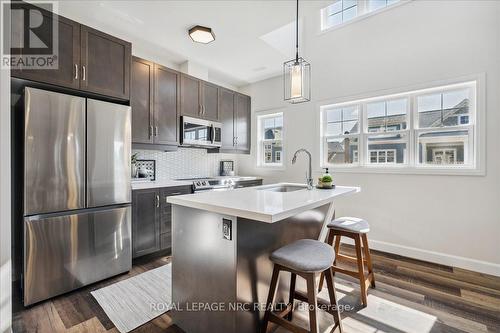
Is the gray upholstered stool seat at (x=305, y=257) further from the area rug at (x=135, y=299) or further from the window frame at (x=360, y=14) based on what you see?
the window frame at (x=360, y=14)

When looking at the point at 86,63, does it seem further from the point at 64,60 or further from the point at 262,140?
the point at 262,140

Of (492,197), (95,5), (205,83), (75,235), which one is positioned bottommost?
(75,235)

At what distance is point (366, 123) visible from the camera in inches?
138

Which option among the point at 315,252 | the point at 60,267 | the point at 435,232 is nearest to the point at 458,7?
the point at 435,232

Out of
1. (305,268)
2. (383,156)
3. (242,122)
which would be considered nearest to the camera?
(305,268)

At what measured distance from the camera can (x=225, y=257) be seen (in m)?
1.47

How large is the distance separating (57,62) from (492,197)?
463cm

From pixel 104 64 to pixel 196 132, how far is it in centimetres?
159

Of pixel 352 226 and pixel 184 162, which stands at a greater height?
pixel 184 162

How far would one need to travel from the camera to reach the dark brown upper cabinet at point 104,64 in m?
2.32

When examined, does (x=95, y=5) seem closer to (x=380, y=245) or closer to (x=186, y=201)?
(x=186, y=201)

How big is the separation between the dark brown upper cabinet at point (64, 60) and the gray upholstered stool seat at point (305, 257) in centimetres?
241

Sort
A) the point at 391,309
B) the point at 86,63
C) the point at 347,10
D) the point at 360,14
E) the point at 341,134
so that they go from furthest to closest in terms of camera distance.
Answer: the point at 341,134
the point at 347,10
the point at 360,14
the point at 86,63
the point at 391,309

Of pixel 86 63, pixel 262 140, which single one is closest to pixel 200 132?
pixel 262 140
